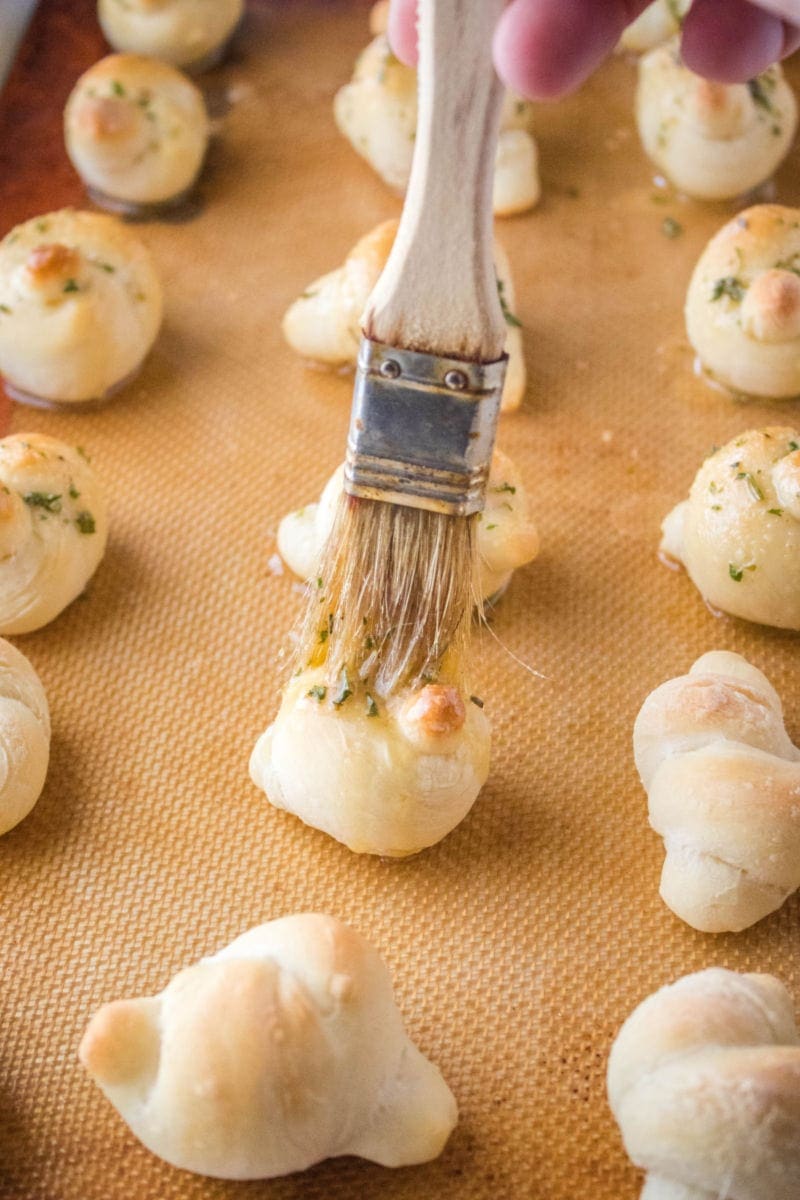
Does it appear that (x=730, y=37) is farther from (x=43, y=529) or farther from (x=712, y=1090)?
(x=712, y=1090)

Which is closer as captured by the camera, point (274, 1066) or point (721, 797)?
point (274, 1066)

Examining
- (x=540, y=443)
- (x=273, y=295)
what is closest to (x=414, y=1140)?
(x=540, y=443)

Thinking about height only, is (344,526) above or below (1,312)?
above

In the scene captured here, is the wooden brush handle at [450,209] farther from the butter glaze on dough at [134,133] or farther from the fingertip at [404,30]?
the butter glaze on dough at [134,133]

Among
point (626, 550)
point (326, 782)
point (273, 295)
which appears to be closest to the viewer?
point (326, 782)

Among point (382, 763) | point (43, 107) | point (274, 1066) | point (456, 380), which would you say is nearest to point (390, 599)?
point (382, 763)

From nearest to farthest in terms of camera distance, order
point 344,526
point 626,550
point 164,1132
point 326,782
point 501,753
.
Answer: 1. point 164,1132
2. point 344,526
3. point 326,782
4. point 501,753
5. point 626,550

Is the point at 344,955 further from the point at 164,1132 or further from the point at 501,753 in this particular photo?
the point at 501,753

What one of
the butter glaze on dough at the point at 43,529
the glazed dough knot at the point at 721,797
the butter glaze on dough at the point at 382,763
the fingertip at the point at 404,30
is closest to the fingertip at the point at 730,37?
the fingertip at the point at 404,30
